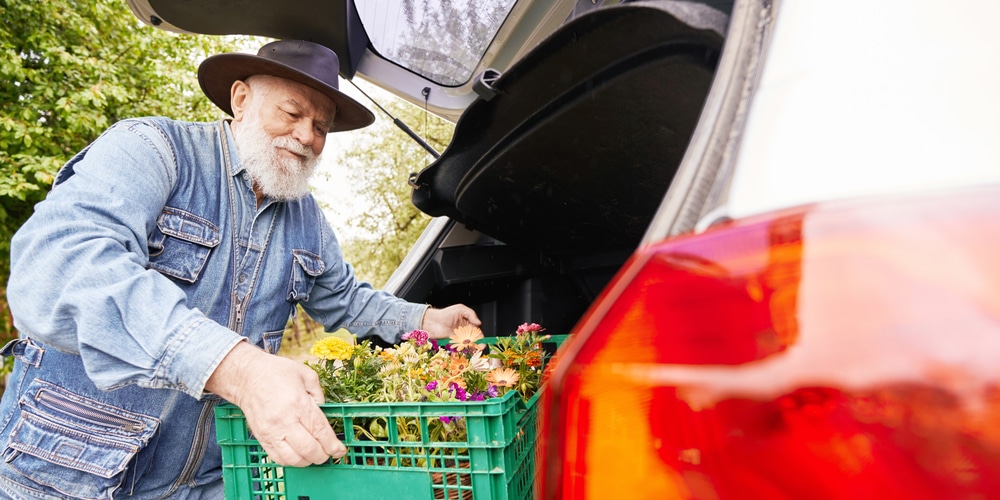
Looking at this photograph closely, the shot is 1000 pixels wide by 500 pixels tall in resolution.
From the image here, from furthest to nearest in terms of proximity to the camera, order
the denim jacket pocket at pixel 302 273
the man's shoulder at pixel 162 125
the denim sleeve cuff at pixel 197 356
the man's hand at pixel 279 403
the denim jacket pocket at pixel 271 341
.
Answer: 1. the denim jacket pocket at pixel 302 273
2. the denim jacket pocket at pixel 271 341
3. the man's shoulder at pixel 162 125
4. the denim sleeve cuff at pixel 197 356
5. the man's hand at pixel 279 403

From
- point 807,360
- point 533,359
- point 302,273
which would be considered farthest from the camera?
point 302,273

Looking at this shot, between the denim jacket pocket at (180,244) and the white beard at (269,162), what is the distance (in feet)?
0.86

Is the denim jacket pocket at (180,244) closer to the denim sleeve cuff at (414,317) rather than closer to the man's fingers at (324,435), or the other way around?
the denim sleeve cuff at (414,317)

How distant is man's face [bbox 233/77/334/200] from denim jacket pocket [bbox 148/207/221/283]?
286 millimetres

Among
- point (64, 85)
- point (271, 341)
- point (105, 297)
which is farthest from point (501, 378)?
point (64, 85)

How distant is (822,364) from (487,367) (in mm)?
977

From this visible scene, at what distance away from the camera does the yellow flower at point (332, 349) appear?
1.39 m

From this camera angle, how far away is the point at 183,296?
126 cm

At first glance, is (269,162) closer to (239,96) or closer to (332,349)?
(239,96)

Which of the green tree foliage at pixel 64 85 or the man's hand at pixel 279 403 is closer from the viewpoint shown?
the man's hand at pixel 279 403

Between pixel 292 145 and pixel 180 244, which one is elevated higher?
pixel 292 145

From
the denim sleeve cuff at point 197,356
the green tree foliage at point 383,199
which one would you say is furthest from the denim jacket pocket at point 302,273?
the green tree foliage at point 383,199

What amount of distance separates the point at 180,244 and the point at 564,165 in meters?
1.15

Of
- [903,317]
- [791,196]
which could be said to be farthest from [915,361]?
[791,196]
